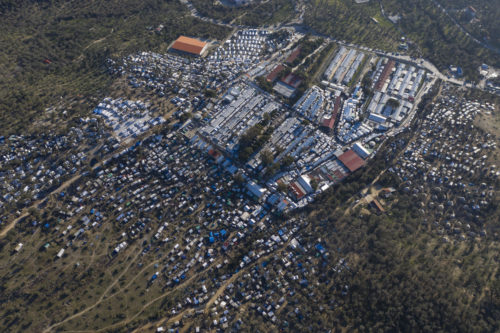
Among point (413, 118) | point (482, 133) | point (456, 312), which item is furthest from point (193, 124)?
point (482, 133)

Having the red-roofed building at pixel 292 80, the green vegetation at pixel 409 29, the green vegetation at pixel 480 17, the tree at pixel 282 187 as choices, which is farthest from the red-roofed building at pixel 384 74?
the tree at pixel 282 187

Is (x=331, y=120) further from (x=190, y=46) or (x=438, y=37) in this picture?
(x=438, y=37)

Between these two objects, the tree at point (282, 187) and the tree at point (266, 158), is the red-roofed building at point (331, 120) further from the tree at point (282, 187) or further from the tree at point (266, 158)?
the tree at point (282, 187)

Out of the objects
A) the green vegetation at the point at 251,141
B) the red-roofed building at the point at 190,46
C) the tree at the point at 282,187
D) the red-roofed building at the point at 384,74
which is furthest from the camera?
the red-roofed building at the point at 190,46

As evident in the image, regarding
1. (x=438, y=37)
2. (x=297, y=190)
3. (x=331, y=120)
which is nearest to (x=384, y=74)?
(x=331, y=120)

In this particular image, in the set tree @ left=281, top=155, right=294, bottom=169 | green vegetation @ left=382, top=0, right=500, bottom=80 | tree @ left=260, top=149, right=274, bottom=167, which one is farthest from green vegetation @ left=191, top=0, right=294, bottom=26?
tree @ left=281, top=155, right=294, bottom=169

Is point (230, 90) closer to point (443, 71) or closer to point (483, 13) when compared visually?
point (443, 71)
